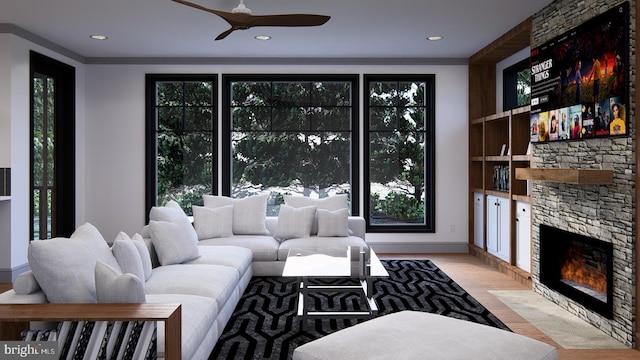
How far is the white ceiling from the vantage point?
498 centimetres

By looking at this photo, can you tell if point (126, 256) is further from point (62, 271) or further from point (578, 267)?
point (578, 267)

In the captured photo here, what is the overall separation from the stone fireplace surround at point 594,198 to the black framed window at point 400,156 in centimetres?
242

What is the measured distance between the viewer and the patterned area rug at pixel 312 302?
357 centimetres

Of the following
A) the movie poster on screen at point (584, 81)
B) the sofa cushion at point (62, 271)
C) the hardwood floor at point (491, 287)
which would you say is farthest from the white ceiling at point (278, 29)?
the sofa cushion at point (62, 271)

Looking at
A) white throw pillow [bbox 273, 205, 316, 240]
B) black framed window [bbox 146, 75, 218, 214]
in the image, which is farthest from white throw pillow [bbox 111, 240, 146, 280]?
black framed window [bbox 146, 75, 218, 214]

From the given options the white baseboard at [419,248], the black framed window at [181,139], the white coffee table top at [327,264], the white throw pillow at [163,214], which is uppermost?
the black framed window at [181,139]

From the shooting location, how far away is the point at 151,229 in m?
4.31

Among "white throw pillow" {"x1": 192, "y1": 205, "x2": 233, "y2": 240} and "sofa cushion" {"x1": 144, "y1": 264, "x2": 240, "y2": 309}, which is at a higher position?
"white throw pillow" {"x1": 192, "y1": 205, "x2": 233, "y2": 240}

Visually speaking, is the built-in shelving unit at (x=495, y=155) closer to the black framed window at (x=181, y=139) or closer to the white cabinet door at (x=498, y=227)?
the white cabinet door at (x=498, y=227)

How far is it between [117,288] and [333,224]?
3654 millimetres

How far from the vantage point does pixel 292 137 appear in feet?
24.7

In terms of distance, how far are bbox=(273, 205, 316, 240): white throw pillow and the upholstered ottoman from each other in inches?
138

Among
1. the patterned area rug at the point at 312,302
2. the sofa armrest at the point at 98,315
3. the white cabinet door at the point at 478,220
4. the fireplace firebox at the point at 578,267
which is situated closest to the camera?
the sofa armrest at the point at 98,315

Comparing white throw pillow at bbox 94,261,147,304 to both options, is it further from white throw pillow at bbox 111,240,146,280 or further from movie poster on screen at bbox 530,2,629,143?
movie poster on screen at bbox 530,2,629,143
